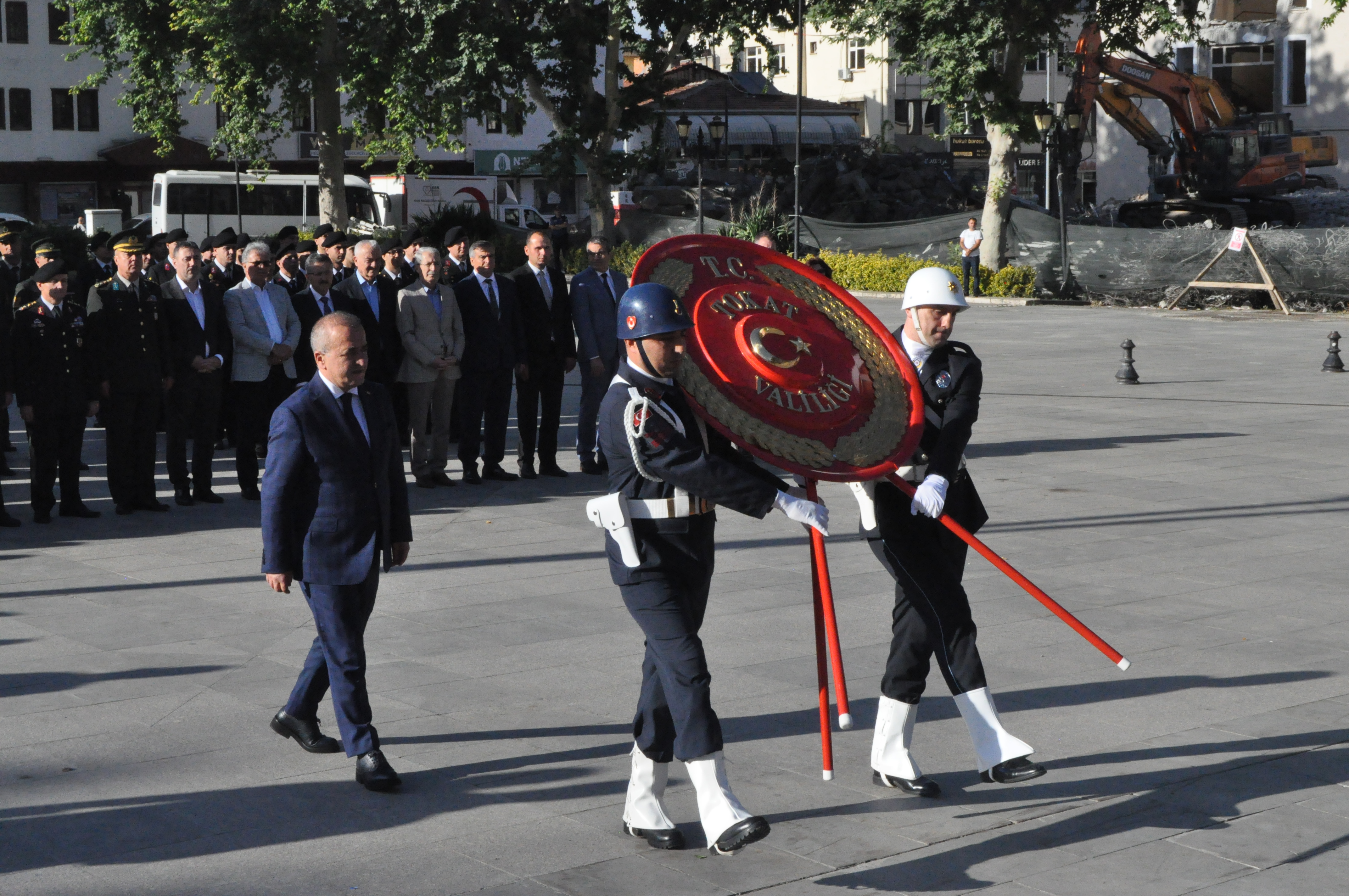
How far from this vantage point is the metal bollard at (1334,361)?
20531 mm

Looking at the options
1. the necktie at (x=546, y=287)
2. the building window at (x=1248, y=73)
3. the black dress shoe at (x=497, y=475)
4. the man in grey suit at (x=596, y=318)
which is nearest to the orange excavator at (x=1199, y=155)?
the building window at (x=1248, y=73)

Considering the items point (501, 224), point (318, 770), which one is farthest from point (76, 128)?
point (318, 770)

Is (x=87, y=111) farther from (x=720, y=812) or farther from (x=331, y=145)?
(x=720, y=812)

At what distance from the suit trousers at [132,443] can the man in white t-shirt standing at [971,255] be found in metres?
23.8

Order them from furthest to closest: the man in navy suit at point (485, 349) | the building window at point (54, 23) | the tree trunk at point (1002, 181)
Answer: the building window at point (54, 23) → the tree trunk at point (1002, 181) → the man in navy suit at point (485, 349)

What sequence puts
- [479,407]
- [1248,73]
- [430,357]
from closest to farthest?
[430,357]
[479,407]
[1248,73]

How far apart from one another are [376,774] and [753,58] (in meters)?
95.7

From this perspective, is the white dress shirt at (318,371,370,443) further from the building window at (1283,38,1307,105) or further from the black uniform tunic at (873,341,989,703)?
the building window at (1283,38,1307,105)

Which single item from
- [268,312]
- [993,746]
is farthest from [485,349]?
[993,746]

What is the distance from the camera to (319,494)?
5.92 m

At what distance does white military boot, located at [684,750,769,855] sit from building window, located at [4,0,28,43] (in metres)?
59.1

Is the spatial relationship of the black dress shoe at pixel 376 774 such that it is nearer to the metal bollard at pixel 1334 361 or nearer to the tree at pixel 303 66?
the metal bollard at pixel 1334 361

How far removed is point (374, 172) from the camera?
66.2 metres

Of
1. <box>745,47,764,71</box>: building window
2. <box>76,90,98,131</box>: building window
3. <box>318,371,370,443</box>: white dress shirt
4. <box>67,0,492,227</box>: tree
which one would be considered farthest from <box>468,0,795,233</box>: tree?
<box>745,47,764,71</box>: building window
